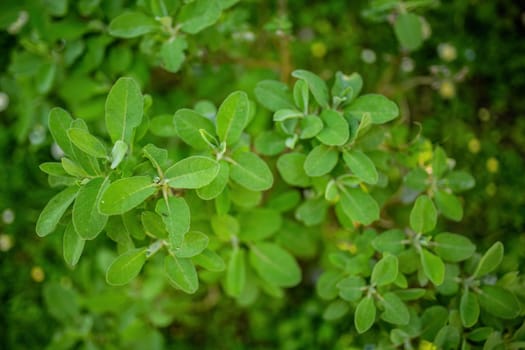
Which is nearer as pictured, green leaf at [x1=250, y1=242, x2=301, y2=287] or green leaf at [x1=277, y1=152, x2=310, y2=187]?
green leaf at [x1=277, y1=152, x2=310, y2=187]

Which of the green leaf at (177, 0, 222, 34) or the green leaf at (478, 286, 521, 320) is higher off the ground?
the green leaf at (177, 0, 222, 34)

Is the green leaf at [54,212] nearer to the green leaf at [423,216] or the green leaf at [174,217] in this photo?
the green leaf at [174,217]

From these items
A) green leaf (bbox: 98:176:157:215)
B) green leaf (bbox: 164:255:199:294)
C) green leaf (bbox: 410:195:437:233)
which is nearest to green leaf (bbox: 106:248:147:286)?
green leaf (bbox: 164:255:199:294)

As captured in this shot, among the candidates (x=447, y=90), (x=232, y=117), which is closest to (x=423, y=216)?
(x=232, y=117)

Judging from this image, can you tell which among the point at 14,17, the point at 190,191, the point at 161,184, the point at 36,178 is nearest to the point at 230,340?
the point at 36,178

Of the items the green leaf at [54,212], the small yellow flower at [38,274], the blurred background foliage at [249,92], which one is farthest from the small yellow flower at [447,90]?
the small yellow flower at [38,274]

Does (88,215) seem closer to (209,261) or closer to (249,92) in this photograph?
(209,261)

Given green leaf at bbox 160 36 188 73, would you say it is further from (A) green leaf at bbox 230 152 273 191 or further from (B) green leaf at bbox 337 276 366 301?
(B) green leaf at bbox 337 276 366 301
